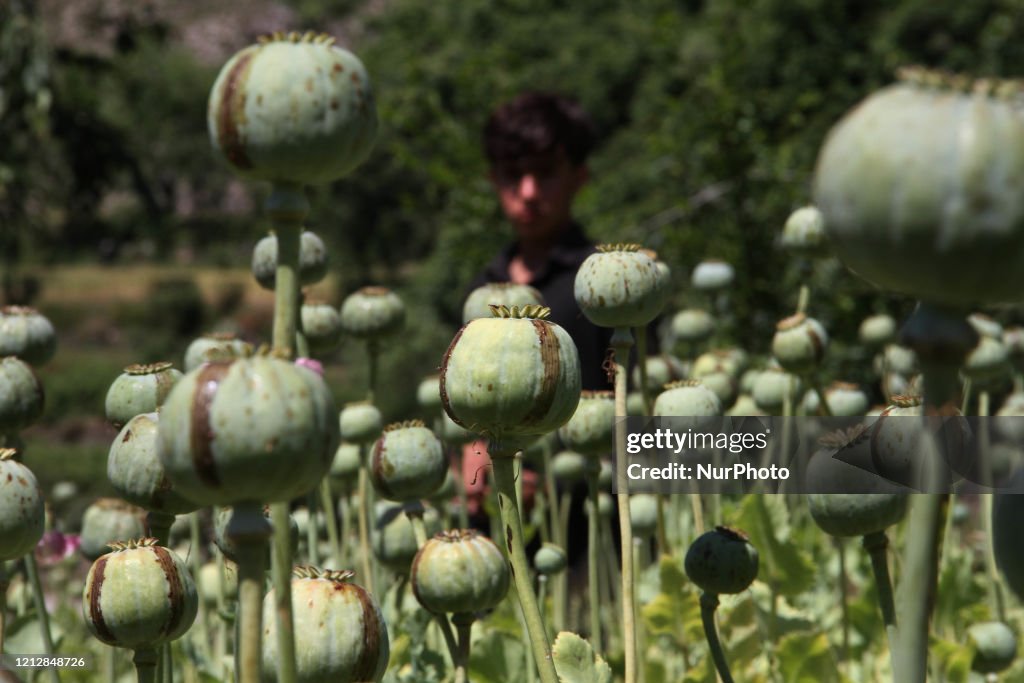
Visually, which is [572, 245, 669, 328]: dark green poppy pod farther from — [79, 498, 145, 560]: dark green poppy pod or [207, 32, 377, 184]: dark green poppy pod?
[79, 498, 145, 560]: dark green poppy pod

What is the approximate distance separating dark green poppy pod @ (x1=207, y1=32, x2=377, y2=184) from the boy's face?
87.1 inches

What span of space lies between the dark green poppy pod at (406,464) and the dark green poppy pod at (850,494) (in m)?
0.39

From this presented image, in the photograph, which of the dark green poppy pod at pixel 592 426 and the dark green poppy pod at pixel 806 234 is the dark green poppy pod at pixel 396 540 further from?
the dark green poppy pod at pixel 806 234

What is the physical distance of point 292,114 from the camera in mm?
546

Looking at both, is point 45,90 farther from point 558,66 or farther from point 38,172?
point 558,66

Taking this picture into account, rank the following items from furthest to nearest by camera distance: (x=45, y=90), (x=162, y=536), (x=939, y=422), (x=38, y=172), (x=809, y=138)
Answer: (x=38, y=172) < (x=45, y=90) < (x=809, y=138) < (x=162, y=536) < (x=939, y=422)

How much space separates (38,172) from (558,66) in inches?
179

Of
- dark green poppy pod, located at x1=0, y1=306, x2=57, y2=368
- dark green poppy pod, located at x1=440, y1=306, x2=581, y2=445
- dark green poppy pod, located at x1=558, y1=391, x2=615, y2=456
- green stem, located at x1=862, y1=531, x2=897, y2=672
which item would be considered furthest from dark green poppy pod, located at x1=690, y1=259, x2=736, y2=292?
dark green poppy pod, located at x1=440, y1=306, x2=581, y2=445

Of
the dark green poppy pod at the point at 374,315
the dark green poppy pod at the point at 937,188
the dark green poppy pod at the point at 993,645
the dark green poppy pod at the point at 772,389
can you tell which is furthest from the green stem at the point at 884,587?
the dark green poppy pod at the point at 374,315

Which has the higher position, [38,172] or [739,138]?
[38,172]

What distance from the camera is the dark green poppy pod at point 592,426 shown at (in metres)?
1.05

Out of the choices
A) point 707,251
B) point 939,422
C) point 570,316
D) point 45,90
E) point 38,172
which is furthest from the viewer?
point 38,172

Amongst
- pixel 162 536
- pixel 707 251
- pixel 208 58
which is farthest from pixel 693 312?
pixel 208 58

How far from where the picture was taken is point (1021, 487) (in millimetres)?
592
